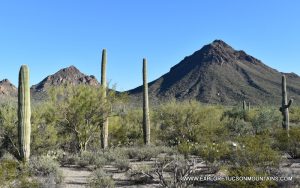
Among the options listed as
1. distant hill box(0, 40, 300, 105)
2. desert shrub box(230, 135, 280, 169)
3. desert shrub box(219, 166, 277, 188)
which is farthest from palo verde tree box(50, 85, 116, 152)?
distant hill box(0, 40, 300, 105)

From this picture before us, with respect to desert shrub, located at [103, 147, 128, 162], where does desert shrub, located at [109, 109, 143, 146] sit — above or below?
above

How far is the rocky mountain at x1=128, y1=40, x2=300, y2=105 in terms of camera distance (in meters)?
72.5

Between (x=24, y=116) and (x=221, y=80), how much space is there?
213ft

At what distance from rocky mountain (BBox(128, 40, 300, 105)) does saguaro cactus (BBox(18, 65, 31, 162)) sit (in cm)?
5196

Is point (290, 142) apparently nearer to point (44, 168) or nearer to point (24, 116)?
point (44, 168)

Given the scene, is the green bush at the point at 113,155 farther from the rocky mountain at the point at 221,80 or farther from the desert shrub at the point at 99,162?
the rocky mountain at the point at 221,80

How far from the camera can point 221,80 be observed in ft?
258

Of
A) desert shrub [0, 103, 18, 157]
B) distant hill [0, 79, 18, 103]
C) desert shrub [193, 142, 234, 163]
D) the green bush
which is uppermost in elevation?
distant hill [0, 79, 18, 103]

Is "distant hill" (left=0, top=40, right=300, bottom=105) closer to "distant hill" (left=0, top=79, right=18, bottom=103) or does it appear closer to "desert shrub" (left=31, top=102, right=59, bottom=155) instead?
"distant hill" (left=0, top=79, right=18, bottom=103)

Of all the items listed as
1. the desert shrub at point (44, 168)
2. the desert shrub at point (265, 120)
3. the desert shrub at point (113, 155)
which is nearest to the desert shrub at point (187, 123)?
the desert shrub at point (265, 120)

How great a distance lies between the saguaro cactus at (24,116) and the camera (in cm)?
1603

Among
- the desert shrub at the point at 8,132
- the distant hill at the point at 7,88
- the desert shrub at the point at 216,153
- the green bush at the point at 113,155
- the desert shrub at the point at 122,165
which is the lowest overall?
the desert shrub at the point at 122,165

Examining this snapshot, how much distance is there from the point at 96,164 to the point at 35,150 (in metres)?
3.68

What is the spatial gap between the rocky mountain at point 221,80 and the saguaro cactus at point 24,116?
5196cm
